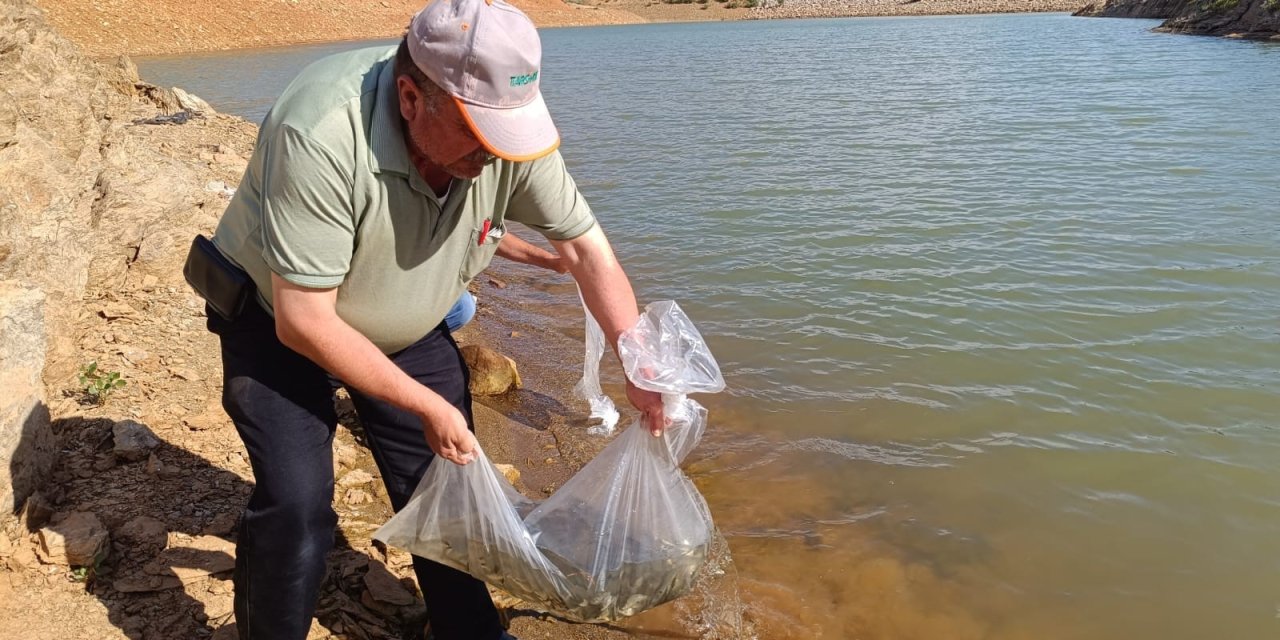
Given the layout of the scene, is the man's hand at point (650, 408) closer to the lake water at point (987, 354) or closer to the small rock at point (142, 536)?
the lake water at point (987, 354)

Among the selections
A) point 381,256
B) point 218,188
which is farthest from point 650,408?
point 218,188

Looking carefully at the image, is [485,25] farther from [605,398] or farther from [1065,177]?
[1065,177]

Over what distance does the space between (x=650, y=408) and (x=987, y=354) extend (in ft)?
11.4

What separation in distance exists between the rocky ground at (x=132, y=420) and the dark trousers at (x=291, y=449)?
15.5 inches

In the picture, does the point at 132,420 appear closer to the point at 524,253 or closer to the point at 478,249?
the point at 524,253

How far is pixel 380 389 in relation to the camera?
1.91 m

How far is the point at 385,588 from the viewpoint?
9.19ft

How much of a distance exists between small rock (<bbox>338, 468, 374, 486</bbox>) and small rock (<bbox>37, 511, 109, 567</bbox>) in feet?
2.75

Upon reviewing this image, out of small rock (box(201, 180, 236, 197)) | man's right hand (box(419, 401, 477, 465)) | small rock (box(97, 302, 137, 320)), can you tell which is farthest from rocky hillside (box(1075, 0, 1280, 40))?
man's right hand (box(419, 401, 477, 465))

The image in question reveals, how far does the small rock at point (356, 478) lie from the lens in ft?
10.9

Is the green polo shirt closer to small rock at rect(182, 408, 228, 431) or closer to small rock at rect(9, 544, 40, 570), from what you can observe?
small rock at rect(9, 544, 40, 570)

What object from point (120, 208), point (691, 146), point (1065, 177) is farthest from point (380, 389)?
point (691, 146)

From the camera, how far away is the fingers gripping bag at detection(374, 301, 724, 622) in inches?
91.0

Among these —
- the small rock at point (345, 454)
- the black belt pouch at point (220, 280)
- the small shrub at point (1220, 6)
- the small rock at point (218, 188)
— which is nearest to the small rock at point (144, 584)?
the small rock at point (345, 454)
